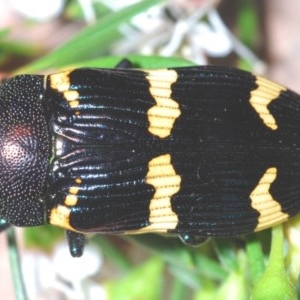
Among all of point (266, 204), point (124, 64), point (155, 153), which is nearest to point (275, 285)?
point (266, 204)

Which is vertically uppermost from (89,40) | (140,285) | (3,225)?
(89,40)

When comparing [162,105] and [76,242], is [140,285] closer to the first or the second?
[76,242]

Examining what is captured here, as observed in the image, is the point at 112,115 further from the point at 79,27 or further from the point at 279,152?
the point at 79,27

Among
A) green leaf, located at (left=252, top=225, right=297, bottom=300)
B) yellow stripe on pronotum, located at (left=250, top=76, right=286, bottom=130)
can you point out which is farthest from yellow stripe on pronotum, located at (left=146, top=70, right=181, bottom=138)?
green leaf, located at (left=252, top=225, right=297, bottom=300)

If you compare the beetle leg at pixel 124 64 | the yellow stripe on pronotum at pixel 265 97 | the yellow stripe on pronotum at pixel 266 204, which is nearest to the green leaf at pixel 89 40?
the beetle leg at pixel 124 64

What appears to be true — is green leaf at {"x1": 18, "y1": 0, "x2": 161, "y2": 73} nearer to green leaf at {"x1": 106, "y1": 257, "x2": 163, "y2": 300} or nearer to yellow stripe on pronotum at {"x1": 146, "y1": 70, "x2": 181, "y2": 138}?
yellow stripe on pronotum at {"x1": 146, "y1": 70, "x2": 181, "y2": 138}

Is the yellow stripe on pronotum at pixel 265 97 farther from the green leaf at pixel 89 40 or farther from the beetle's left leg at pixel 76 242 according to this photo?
the beetle's left leg at pixel 76 242
